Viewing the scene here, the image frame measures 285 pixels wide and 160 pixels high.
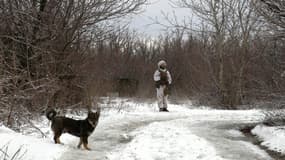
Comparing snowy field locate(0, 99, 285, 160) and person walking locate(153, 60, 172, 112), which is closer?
snowy field locate(0, 99, 285, 160)

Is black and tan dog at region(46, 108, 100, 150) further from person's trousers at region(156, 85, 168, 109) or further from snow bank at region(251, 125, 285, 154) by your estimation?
person's trousers at region(156, 85, 168, 109)

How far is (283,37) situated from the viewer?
39.4ft

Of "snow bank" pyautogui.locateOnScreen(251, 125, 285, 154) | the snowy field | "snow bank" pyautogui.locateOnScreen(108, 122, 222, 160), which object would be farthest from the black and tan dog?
"snow bank" pyautogui.locateOnScreen(251, 125, 285, 154)

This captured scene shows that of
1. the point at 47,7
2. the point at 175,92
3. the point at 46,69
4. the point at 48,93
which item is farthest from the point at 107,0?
the point at 175,92

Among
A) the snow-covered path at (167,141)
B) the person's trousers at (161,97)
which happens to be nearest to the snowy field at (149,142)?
the snow-covered path at (167,141)

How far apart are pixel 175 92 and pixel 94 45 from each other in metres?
18.8

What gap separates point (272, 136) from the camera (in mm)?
12219

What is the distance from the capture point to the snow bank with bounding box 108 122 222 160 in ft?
31.0

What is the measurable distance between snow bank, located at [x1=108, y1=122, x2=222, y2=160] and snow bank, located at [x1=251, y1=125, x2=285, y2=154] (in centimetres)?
157

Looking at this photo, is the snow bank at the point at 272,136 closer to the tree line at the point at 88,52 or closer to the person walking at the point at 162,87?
the tree line at the point at 88,52

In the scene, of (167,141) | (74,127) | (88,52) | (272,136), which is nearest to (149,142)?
(167,141)

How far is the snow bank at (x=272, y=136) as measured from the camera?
11.0m

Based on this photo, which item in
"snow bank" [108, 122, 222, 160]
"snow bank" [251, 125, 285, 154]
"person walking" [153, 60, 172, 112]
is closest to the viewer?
"snow bank" [108, 122, 222, 160]

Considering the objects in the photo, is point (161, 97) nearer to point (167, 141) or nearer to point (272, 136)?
point (272, 136)
